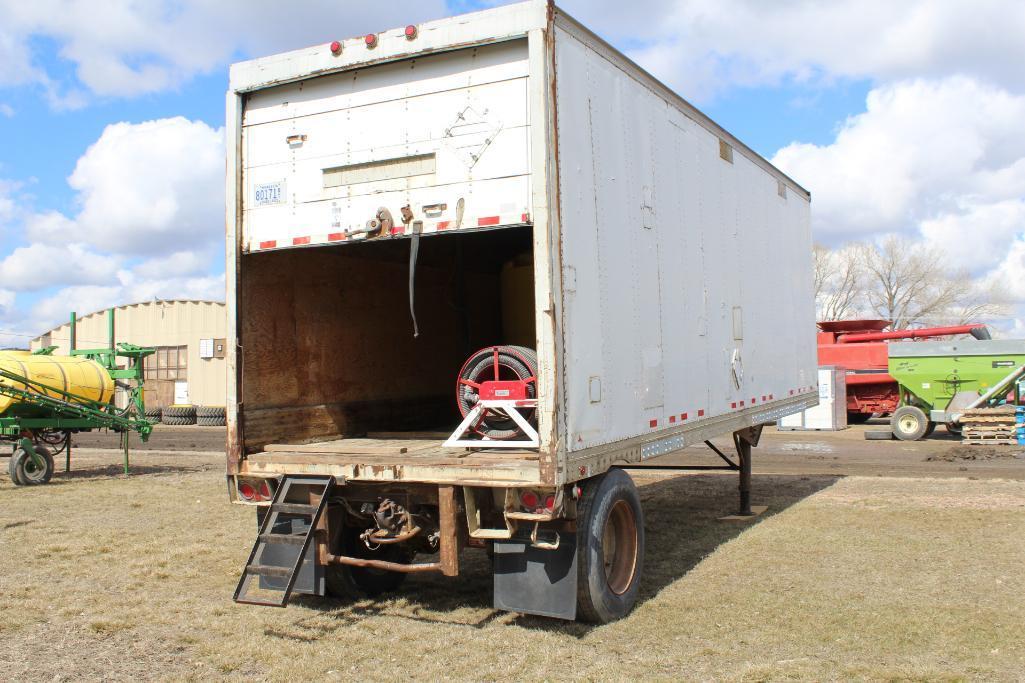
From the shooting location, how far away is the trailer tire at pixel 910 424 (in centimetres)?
2077

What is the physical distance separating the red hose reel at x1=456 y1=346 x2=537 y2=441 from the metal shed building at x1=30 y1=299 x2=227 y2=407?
3454 centimetres

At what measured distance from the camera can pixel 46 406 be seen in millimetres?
15578

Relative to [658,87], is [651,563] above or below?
below

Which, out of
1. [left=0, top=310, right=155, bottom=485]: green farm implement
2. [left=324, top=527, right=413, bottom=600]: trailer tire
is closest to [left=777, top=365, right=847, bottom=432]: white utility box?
[left=0, top=310, right=155, bottom=485]: green farm implement

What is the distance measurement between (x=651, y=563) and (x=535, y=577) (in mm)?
2665

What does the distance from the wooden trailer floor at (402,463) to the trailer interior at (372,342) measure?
0.01 m

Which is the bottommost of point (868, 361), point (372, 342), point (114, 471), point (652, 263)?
point (114, 471)

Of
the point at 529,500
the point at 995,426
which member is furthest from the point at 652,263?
the point at 995,426

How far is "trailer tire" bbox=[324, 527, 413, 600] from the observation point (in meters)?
6.70

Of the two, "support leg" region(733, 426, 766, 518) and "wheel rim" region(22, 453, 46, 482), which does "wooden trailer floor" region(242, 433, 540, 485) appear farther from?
"wheel rim" region(22, 453, 46, 482)

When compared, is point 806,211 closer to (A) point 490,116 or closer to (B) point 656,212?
(B) point 656,212

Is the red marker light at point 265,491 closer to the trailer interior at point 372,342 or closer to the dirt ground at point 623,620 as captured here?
the trailer interior at point 372,342

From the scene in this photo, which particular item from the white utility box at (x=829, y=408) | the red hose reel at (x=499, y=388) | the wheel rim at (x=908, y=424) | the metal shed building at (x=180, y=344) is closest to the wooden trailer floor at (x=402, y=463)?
the red hose reel at (x=499, y=388)

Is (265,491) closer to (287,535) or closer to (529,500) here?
(287,535)
